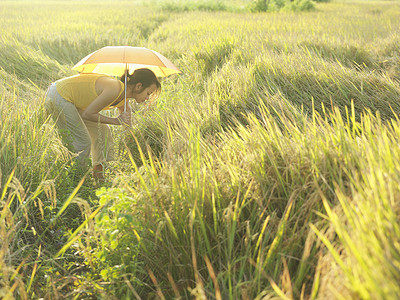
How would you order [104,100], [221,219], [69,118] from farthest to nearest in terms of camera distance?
[69,118] < [104,100] < [221,219]

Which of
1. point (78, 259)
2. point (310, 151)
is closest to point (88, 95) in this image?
point (78, 259)

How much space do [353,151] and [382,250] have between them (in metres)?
0.57

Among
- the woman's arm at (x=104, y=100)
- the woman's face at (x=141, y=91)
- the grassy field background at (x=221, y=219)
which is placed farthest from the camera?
the woman's face at (x=141, y=91)

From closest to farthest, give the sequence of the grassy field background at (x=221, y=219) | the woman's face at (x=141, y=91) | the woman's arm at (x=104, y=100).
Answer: the grassy field background at (x=221, y=219)
the woman's arm at (x=104, y=100)
the woman's face at (x=141, y=91)

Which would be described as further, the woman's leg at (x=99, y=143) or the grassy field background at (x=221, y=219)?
the woman's leg at (x=99, y=143)

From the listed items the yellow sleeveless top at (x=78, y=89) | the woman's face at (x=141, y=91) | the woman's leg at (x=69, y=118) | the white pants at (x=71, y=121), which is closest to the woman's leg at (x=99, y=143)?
the white pants at (x=71, y=121)

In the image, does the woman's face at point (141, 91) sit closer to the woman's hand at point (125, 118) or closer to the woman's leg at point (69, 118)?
the woman's hand at point (125, 118)

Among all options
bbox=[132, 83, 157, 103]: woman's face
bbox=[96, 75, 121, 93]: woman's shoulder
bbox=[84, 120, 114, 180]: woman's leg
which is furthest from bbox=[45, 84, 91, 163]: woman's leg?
bbox=[132, 83, 157, 103]: woman's face

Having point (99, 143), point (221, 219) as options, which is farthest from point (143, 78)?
point (221, 219)

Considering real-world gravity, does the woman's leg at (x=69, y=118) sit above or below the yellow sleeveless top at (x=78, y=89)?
below

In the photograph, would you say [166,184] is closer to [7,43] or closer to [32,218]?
[32,218]

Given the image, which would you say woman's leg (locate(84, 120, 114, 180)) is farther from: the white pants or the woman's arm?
the woman's arm

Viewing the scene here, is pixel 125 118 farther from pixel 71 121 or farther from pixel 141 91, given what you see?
pixel 71 121

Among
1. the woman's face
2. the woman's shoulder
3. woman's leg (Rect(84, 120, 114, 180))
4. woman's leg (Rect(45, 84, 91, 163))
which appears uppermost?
the woman's shoulder
